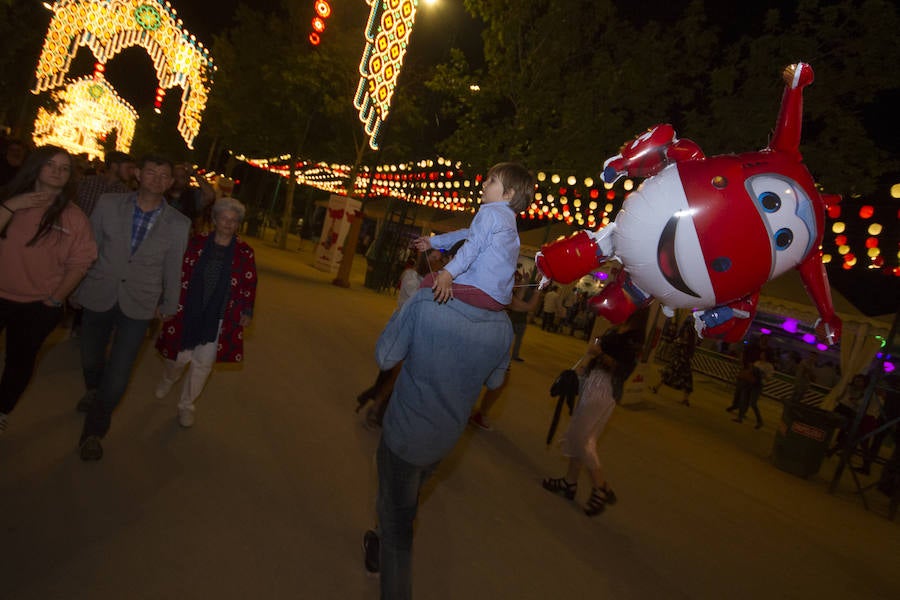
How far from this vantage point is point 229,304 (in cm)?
450

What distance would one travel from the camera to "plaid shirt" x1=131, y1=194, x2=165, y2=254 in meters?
3.64

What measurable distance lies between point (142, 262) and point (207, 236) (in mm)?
812

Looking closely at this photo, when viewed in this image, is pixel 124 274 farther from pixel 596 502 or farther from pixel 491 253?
pixel 596 502

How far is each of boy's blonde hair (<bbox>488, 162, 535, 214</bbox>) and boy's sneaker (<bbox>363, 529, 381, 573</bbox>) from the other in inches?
77.1

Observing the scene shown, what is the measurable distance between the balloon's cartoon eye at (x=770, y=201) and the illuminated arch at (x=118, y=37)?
743 inches

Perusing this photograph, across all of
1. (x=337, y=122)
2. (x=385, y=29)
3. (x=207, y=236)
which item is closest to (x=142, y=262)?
(x=207, y=236)

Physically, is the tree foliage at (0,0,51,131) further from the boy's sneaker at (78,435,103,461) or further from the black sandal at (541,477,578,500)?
the black sandal at (541,477,578,500)

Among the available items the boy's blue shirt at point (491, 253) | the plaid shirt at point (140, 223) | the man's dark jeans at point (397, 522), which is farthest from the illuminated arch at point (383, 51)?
the man's dark jeans at point (397, 522)

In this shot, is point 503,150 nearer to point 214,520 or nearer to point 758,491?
point 758,491

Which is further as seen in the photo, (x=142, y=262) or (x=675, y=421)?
(x=675, y=421)

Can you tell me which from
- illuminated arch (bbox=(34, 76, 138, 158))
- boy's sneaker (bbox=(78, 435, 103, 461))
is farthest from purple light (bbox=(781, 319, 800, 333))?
illuminated arch (bbox=(34, 76, 138, 158))

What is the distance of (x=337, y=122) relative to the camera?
23.1 metres

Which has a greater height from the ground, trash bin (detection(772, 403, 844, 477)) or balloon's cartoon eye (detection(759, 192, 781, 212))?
balloon's cartoon eye (detection(759, 192, 781, 212))

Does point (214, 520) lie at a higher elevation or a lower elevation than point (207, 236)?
lower
